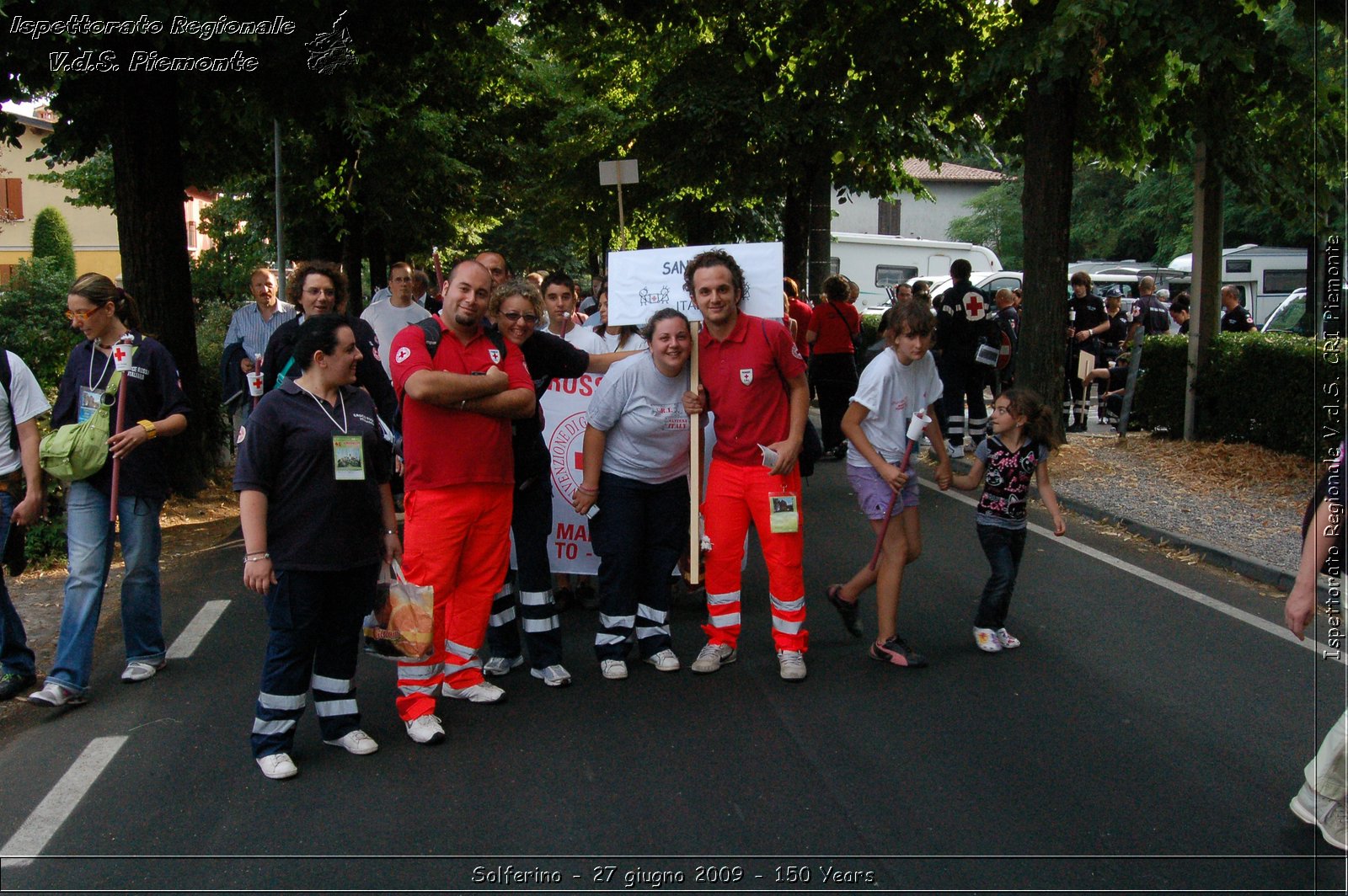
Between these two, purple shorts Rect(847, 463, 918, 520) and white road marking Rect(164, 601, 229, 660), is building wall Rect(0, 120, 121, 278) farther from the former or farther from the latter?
purple shorts Rect(847, 463, 918, 520)

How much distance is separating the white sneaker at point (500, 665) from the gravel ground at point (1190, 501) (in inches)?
196

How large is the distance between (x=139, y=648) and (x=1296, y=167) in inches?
486

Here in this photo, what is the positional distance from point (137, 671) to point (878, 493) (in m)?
3.69

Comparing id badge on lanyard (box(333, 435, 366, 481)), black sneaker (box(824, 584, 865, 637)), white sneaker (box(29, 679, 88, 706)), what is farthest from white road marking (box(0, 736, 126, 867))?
black sneaker (box(824, 584, 865, 637))

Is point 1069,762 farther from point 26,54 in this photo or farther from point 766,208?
point 766,208

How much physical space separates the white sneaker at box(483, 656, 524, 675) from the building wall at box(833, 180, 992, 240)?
59031 millimetres

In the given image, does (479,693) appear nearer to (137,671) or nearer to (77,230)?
(137,671)

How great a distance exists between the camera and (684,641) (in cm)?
671

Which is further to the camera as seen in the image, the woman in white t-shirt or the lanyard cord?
the woman in white t-shirt

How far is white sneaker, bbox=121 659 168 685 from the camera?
20.1 feet

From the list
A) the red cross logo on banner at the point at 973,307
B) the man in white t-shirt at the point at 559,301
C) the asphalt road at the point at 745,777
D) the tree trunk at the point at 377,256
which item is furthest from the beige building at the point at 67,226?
the asphalt road at the point at 745,777

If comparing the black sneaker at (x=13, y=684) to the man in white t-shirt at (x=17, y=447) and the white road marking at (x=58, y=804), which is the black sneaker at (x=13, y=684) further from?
the white road marking at (x=58, y=804)

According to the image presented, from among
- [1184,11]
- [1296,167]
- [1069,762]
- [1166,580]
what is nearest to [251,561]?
[1069,762]

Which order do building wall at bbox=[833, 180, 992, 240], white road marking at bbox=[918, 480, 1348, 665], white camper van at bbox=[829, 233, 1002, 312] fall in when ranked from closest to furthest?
white road marking at bbox=[918, 480, 1348, 665] < white camper van at bbox=[829, 233, 1002, 312] < building wall at bbox=[833, 180, 992, 240]
